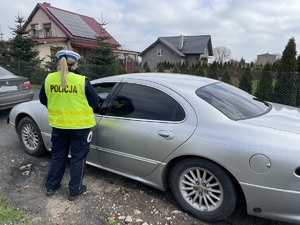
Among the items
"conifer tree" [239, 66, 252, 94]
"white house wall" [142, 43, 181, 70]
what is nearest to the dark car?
"conifer tree" [239, 66, 252, 94]

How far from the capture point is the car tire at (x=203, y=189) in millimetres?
2127

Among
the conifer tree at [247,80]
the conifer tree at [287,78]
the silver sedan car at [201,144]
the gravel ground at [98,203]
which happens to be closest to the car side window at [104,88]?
the silver sedan car at [201,144]

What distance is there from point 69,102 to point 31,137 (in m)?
1.76

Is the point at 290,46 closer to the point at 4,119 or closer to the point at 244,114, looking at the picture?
the point at 244,114

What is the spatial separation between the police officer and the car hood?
5.73ft

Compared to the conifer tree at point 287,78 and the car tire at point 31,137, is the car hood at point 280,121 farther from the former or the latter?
the conifer tree at point 287,78

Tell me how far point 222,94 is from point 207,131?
72cm

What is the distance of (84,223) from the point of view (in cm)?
230

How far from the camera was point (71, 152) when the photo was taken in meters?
2.66

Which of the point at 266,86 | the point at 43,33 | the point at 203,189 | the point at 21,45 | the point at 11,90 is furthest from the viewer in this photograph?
the point at 43,33

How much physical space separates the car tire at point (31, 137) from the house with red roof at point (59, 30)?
59.2ft

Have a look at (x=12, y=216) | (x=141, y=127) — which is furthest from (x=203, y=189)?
(x=12, y=216)

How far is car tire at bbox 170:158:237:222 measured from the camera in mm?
2127

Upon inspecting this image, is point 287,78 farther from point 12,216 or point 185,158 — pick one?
point 12,216
